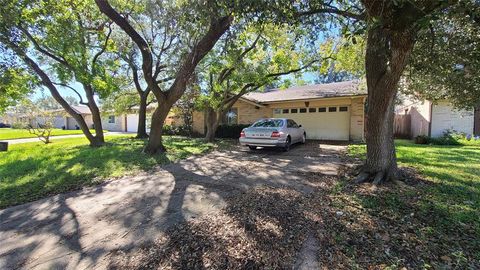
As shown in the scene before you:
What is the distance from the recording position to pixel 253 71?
13109 mm

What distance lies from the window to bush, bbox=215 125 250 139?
1.41 meters

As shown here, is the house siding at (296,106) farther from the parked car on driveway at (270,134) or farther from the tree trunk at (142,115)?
the parked car on driveway at (270,134)

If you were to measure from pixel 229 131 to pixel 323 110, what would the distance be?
6459 mm

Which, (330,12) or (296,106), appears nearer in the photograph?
(330,12)

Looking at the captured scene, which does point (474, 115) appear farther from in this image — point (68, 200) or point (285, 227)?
point (68, 200)

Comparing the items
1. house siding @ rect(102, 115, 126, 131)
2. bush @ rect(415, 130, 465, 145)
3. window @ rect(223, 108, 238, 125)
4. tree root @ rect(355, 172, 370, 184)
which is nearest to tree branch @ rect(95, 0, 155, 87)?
tree root @ rect(355, 172, 370, 184)

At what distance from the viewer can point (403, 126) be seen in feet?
66.8

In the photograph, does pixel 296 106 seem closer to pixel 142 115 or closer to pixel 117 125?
pixel 142 115

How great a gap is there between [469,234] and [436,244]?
0.64 meters

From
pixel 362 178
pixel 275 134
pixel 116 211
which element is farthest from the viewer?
pixel 275 134

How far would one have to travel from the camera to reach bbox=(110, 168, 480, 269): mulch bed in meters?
2.73

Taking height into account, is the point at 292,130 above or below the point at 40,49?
below

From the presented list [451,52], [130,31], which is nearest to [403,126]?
[451,52]

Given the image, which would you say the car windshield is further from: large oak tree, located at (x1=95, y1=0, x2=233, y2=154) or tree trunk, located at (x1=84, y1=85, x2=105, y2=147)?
tree trunk, located at (x1=84, y1=85, x2=105, y2=147)
